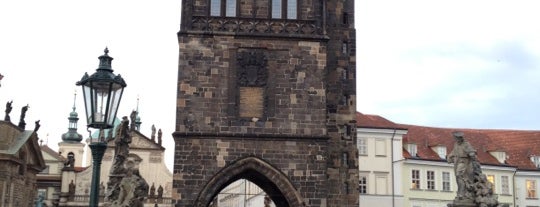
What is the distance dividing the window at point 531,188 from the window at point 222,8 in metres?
25.9

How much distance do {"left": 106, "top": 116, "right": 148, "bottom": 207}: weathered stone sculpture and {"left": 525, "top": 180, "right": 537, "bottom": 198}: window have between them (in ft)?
112

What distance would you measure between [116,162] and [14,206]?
26.3 m

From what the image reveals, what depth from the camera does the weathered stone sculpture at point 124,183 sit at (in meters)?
12.7

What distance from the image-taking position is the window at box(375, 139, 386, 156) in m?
39.8

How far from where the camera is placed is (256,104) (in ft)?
81.2

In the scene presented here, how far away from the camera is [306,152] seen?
24531mm

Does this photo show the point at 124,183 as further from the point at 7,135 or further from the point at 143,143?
the point at 143,143

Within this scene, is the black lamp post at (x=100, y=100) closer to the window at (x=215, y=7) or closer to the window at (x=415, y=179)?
the window at (x=215, y=7)

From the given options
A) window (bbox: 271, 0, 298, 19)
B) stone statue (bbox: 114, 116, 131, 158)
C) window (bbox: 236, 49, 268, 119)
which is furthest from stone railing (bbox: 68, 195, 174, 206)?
stone statue (bbox: 114, 116, 131, 158)

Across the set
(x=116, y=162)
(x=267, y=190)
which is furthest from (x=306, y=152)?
(x=116, y=162)

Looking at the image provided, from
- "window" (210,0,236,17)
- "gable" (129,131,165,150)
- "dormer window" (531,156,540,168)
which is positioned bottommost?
"dormer window" (531,156,540,168)

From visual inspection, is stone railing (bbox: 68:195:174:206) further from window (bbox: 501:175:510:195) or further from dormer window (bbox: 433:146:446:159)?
window (bbox: 501:175:510:195)

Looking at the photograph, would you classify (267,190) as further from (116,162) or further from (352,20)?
(116,162)

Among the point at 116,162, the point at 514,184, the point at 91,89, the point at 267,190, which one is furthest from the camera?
the point at 514,184
